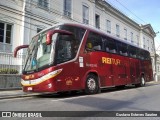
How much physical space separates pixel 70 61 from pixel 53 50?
43.8 inches

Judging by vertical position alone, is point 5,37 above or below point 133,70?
above

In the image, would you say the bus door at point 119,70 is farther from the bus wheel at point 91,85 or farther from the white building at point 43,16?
the white building at point 43,16

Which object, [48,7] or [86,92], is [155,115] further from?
[48,7]

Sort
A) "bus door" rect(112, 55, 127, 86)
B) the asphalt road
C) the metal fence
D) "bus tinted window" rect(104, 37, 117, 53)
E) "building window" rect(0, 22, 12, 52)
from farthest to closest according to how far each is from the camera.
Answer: "building window" rect(0, 22, 12, 52) < the metal fence < "bus door" rect(112, 55, 127, 86) < "bus tinted window" rect(104, 37, 117, 53) < the asphalt road

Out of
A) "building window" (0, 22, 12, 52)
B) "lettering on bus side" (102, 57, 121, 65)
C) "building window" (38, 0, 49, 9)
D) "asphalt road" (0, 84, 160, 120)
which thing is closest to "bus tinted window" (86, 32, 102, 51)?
"lettering on bus side" (102, 57, 121, 65)

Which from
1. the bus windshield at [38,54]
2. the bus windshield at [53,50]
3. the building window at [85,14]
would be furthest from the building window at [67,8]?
the bus windshield at [38,54]

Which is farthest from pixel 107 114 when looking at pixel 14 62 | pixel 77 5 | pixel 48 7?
pixel 77 5

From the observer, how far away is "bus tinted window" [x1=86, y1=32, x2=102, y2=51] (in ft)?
40.5

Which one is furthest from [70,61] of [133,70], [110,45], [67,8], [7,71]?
[67,8]

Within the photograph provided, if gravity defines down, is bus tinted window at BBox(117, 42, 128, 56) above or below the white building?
below

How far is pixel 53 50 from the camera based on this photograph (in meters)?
10.1

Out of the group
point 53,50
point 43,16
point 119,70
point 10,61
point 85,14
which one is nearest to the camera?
point 53,50

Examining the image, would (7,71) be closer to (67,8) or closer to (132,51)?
(132,51)

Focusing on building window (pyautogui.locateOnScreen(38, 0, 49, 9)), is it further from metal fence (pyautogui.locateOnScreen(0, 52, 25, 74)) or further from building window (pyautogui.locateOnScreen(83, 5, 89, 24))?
building window (pyautogui.locateOnScreen(83, 5, 89, 24))
